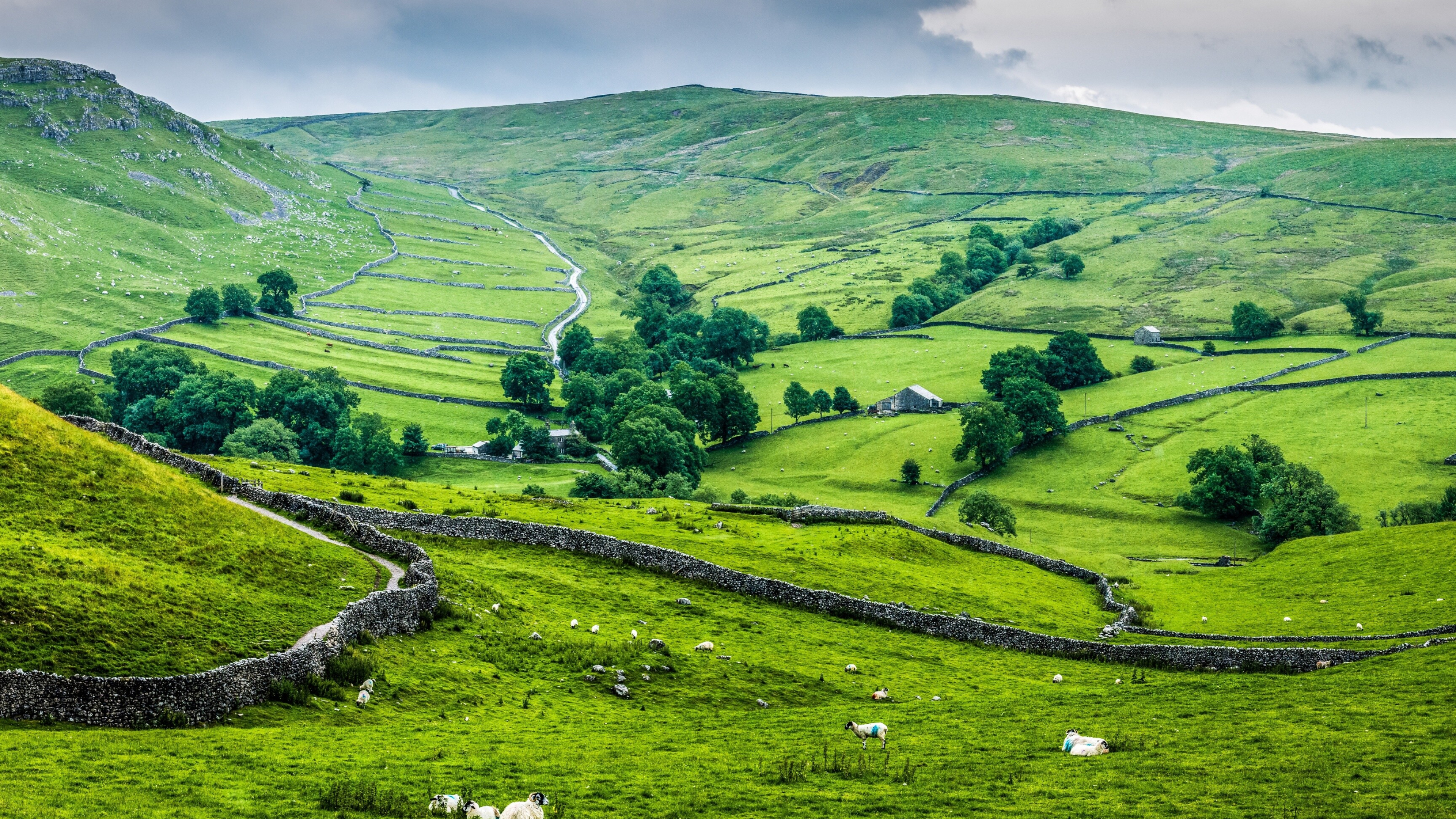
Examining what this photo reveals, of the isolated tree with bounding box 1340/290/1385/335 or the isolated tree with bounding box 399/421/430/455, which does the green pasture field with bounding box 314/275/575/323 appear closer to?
the isolated tree with bounding box 399/421/430/455

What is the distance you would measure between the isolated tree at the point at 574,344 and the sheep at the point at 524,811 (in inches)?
5316

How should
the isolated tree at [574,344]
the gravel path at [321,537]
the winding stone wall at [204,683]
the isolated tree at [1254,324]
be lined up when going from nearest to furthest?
the winding stone wall at [204,683], the gravel path at [321,537], the isolated tree at [1254,324], the isolated tree at [574,344]

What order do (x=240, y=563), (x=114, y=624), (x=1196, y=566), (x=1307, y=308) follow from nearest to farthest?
(x=114, y=624), (x=240, y=563), (x=1196, y=566), (x=1307, y=308)

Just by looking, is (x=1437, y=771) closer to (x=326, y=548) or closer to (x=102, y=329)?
(x=326, y=548)

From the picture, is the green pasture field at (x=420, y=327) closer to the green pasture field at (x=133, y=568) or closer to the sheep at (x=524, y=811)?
the green pasture field at (x=133, y=568)

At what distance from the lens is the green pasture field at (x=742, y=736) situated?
67.9 feet

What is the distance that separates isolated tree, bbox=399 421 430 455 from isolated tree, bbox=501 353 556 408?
20823 mm

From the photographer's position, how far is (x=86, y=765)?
19.4 meters

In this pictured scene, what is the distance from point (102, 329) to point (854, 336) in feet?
354

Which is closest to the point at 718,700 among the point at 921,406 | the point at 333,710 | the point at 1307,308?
the point at 333,710

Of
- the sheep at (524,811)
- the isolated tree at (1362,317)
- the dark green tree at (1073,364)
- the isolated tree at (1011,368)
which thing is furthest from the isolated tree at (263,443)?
the isolated tree at (1362,317)

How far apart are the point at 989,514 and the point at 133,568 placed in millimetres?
68847

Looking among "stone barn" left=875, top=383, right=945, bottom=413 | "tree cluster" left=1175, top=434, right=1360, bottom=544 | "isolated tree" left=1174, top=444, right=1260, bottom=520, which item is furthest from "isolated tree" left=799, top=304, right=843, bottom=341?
"isolated tree" left=1174, top=444, right=1260, bottom=520

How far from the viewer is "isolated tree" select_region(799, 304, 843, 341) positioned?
563 feet
